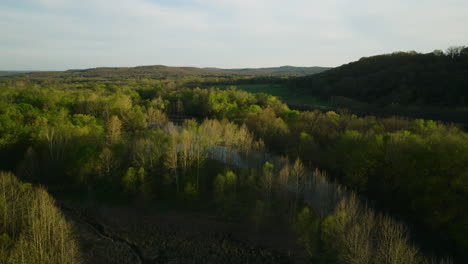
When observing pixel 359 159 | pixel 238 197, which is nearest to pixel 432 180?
pixel 359 159

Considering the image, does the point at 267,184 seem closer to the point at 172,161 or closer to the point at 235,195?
the point at 235,195

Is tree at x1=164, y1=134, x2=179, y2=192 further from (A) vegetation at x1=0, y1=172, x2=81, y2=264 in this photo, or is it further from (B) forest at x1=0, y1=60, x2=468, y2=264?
(A) vegetation at x1=0, y1=172, x2=81, y2=264

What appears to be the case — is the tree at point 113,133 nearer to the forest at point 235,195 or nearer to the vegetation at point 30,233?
the forest at point 235,195

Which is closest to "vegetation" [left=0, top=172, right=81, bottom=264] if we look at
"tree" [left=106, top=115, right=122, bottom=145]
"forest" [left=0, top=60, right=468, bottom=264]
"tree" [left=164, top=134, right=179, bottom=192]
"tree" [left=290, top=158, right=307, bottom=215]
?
"forest" [left=0, top=60, right=468, bottom=264]

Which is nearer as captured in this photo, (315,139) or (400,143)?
(400,143)

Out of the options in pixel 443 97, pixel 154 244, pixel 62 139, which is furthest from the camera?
pixel 443 97

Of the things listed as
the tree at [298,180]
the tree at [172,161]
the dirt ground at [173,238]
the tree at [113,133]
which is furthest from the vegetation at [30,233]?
the tree at [113,133]

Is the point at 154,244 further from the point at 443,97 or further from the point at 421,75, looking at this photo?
the point at 421,75
